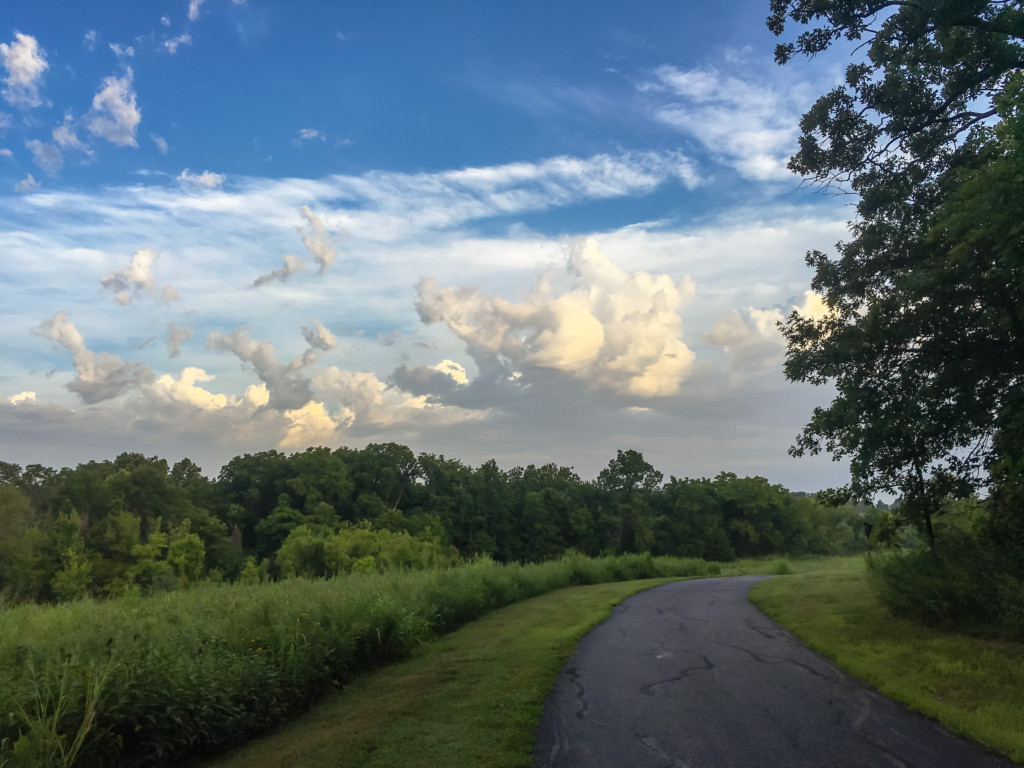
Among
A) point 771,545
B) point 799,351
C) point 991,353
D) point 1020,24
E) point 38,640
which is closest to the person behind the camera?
point 38,640

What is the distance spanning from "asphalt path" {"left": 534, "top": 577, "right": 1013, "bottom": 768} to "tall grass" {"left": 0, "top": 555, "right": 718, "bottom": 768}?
3.29m

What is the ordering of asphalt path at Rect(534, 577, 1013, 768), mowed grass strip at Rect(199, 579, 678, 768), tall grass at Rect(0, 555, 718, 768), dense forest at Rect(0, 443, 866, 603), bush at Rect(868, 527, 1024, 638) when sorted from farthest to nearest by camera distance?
dense forest at Rect(0, 443, 866, 603), bush at Rect(868, 527, 1024, 638), mowed grass strip at Rect(199, 579, 678, 768), asphalt path at Rect(534, 577, 1013, 768), tall grass at Rect(0, 555, 718, 768)

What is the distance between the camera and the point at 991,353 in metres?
11.3

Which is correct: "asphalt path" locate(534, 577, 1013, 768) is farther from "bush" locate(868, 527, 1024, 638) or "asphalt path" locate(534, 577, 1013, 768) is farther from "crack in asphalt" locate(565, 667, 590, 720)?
"bush" locate(868, 527, 1024, 638)

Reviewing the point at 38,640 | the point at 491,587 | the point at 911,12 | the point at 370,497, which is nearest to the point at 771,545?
the point at 370,497

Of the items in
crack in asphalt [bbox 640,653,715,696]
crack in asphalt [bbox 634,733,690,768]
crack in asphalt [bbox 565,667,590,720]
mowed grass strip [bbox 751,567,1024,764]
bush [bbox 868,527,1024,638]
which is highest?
bush [bbox 868,527,1024,638]

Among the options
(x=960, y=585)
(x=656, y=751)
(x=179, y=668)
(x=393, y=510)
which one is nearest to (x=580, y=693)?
(x=656, y=751)

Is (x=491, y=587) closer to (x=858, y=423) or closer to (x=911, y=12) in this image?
(x=858, y=423)

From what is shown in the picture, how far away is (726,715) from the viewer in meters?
7.29

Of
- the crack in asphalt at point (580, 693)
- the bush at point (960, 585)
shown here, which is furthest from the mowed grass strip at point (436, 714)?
the bush at point (960, 585)

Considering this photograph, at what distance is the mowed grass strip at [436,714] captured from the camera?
631cm

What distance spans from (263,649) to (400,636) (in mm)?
3364

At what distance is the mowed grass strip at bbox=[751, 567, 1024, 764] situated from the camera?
21.7ft

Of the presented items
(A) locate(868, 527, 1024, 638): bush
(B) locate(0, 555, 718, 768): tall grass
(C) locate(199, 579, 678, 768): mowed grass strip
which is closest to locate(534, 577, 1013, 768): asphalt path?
(C) locate(199, 579, 678, 768): mowed grass strip
